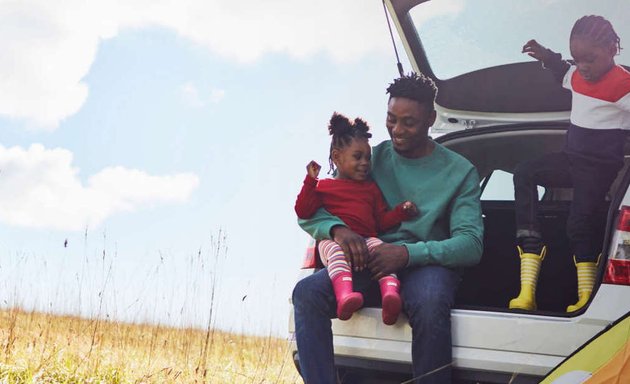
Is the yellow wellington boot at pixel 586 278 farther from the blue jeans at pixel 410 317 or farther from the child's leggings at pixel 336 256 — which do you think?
the child's leggings at pixel 336 256

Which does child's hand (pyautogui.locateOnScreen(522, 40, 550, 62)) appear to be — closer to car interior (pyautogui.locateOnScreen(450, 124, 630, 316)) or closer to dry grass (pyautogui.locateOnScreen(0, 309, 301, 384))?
car interior (pyautogui.locateOnScreen(450, 124, 630, 316))

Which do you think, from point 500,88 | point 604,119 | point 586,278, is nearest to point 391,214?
point 586,278

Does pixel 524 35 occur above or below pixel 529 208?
above

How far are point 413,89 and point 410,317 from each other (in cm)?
95

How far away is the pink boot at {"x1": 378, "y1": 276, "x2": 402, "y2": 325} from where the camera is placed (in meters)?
2.85

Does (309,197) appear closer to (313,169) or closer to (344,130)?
(313,169)

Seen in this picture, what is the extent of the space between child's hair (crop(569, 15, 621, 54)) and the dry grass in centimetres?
237

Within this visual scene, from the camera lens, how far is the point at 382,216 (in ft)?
10.5

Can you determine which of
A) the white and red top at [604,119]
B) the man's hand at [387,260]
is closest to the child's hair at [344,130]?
the man's hand at [387,260]

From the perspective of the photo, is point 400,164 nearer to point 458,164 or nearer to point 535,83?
point 458,164

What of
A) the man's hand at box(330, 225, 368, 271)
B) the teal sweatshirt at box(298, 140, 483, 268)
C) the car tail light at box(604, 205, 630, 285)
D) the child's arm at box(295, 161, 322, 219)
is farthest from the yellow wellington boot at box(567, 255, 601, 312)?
the child's arm at box(295, 161, 322, 219)

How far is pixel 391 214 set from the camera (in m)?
3.14

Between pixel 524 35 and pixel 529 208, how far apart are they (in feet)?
4.89

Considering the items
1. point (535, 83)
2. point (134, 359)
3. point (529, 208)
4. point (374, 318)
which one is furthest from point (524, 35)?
point (134, 359)
